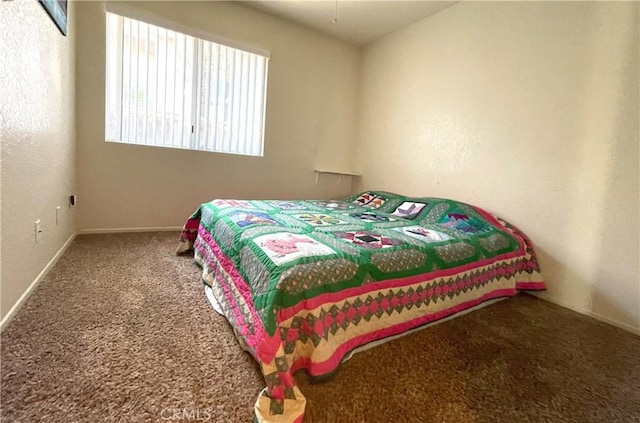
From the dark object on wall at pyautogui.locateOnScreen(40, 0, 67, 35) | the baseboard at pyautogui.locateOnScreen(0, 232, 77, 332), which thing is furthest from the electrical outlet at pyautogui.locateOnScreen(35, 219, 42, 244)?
the dark object on wall at pyautogui.locateOnScreen(40, 0, 67, 35)

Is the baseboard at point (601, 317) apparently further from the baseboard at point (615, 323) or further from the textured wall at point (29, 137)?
the textured wall at point (29, 137)

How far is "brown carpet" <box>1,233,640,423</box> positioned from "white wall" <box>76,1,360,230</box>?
4.32 feet

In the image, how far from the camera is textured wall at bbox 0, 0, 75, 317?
129 centimetres

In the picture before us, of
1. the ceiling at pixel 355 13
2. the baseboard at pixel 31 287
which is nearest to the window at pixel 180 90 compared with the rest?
the ceiling at pixel 355 13

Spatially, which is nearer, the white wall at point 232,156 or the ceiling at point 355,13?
the white wall at point 232,156

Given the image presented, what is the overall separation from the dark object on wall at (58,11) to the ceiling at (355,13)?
1.70m

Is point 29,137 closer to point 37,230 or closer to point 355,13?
point 37,230

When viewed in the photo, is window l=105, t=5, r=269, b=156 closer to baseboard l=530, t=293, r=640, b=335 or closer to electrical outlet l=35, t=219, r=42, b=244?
electrical outlet l=35, t=219, r=42, b=244

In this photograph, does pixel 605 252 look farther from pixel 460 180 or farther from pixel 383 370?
pixel 383 370

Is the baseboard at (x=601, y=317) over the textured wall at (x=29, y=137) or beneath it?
beneath

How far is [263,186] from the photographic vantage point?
3.64 meters

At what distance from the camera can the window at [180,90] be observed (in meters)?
2.83

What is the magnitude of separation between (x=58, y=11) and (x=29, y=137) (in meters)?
1.01

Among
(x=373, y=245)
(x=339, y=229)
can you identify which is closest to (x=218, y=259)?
(x=339, y=229)
